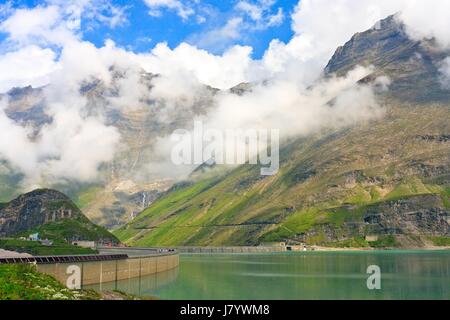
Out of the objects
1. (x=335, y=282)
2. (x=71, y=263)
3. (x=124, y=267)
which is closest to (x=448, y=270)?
(x=335, y=282)

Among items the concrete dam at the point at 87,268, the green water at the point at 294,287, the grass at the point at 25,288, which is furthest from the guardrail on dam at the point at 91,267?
the grass at the point at 25,288

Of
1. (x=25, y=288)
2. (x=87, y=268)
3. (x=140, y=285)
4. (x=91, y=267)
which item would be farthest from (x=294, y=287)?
(x=25, y=288)

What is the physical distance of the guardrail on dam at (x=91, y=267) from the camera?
5130 inches

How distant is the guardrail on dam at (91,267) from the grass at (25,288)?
3313 centimetres

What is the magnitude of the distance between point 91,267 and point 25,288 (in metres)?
79.3

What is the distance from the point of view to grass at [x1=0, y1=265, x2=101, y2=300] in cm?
6284

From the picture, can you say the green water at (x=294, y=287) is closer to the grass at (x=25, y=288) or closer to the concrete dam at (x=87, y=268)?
the concrete dam at (x=87, y=268)

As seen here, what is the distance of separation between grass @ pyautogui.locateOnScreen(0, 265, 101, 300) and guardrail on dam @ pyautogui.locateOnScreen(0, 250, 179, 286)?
33.1 metres

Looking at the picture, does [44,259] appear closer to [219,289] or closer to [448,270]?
[219,289]

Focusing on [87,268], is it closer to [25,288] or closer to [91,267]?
[91,267]
